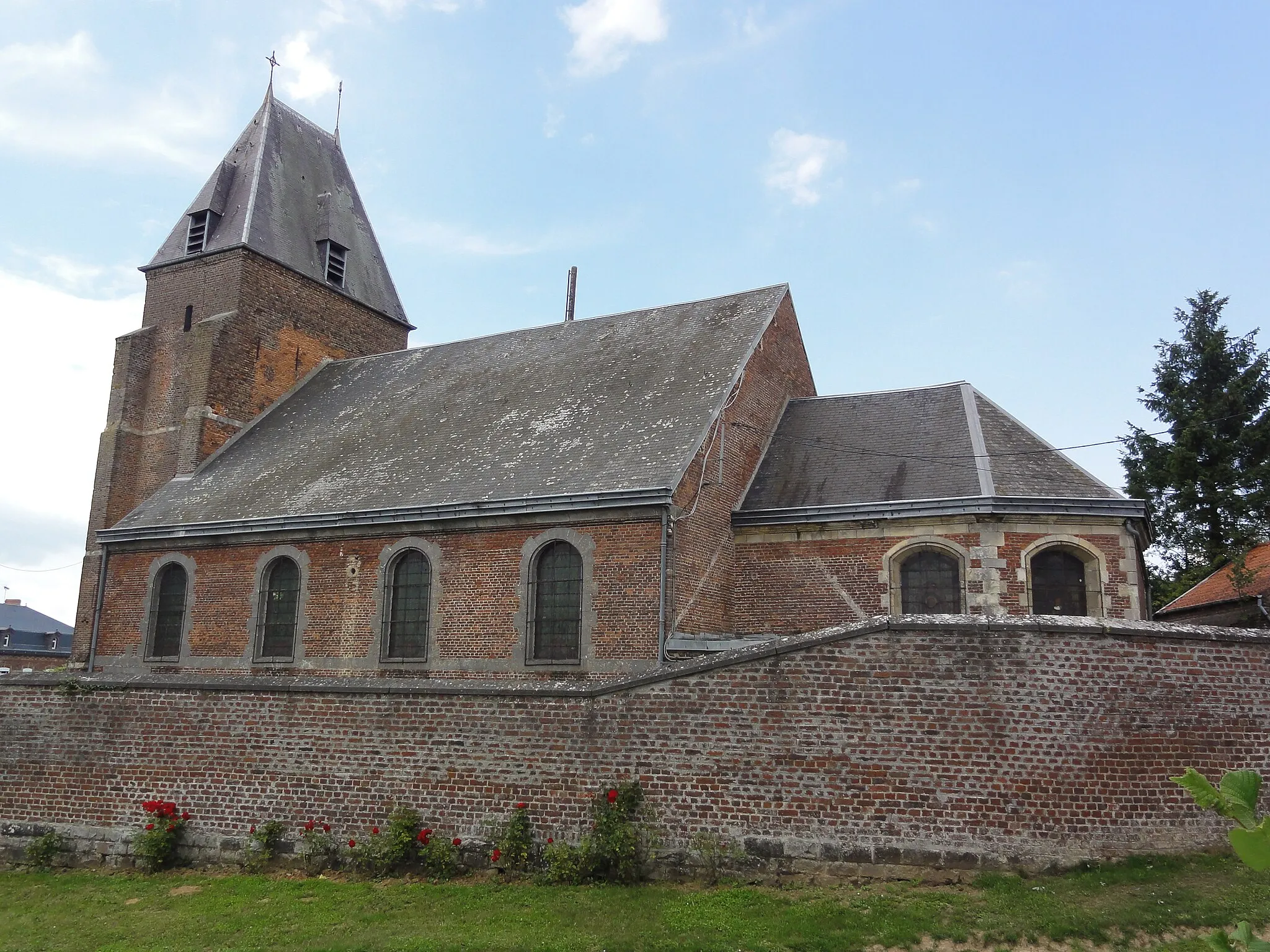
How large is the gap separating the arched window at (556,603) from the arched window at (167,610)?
23.7 ft

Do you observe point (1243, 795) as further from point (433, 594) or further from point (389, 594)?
point (389, 594)

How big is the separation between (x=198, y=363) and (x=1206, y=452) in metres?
23.2

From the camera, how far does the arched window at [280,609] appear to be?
17.6 metres

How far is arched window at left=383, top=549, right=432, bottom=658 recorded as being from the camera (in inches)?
657

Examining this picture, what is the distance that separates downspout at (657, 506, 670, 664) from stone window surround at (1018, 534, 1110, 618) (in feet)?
16.4

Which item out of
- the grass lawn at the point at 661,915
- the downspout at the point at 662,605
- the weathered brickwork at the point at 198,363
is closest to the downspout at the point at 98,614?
the weathered brickwork at the point at 198,363

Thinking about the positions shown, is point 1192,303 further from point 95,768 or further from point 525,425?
point 95,768

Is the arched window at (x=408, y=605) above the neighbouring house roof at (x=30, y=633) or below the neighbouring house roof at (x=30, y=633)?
below

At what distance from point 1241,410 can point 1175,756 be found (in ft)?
61.1

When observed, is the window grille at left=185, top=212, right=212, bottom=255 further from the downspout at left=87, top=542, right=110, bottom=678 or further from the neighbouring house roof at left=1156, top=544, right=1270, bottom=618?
the neighbouring house roof at left=1156, top=544, right=1270, bottom=618

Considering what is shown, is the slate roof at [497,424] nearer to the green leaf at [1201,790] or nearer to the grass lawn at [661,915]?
the grass lawn at [661,915]

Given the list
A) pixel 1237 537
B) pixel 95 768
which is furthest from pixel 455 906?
pixel 1237 537

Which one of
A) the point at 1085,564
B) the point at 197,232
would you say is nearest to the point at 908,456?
the point at 1085,564

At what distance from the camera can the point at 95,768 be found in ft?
38.9
